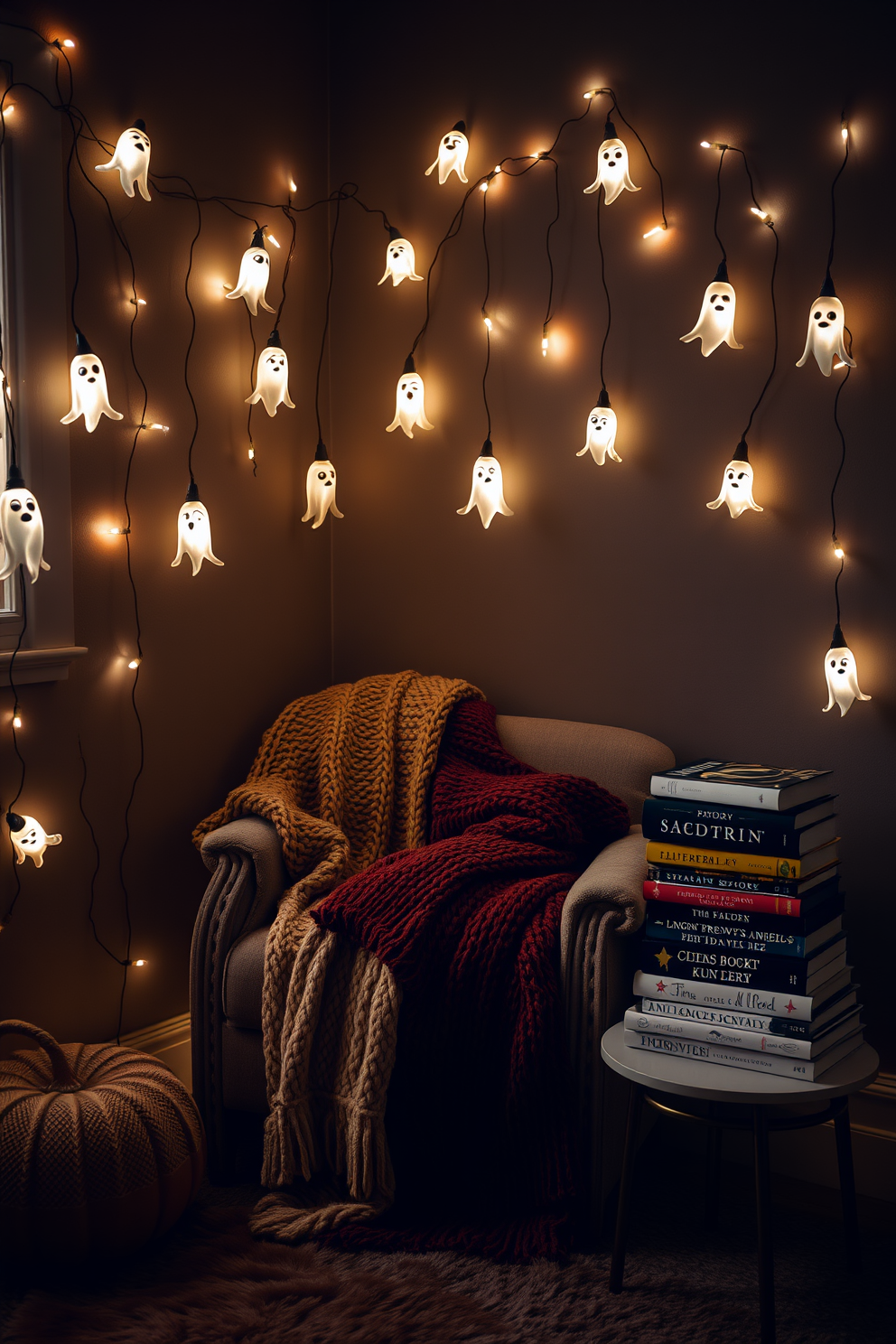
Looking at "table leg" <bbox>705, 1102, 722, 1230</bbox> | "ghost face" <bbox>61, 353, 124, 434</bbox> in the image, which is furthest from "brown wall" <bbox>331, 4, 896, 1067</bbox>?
"ghost face" <bbox>61, 353, 124, 434</bbox>

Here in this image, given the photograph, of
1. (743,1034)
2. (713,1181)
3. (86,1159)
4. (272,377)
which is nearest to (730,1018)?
(743,1034)

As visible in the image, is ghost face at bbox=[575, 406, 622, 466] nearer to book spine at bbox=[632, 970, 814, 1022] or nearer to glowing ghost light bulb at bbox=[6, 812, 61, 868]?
book spine at bbox=[632, 970, 814, 1022]

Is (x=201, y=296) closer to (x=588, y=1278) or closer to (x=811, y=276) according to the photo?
(x=811, y=276)

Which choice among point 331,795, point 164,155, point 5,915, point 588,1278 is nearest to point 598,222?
point 164,155

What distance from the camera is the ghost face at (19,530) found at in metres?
1.97

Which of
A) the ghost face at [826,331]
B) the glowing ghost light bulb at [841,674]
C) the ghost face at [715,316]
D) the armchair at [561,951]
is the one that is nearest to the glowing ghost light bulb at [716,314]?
the ghost face at [715,316]

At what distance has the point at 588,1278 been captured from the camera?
177cm

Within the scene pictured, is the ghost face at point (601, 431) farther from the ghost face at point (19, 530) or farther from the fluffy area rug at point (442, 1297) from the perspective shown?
the fluffy area rug at point (442, 1297)

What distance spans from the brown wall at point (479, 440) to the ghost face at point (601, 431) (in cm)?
6

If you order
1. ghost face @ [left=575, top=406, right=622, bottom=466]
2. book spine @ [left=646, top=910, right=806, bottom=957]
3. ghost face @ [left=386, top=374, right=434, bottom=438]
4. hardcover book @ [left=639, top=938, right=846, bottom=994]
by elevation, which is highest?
ghost face @ [left=386, top=374, right=434, bottom=438]

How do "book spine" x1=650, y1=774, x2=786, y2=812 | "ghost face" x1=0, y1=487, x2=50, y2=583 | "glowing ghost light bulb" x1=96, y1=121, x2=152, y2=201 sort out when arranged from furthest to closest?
"glowing ghost light bulb" x1=96, y1=121, x2=152, y2=201
"ghost face" x1=0, y1=487, x2=50, y2=583
"book spine" x1=650, y1=774, x2=786, y2=812

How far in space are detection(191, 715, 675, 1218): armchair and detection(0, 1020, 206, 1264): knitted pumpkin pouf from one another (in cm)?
21

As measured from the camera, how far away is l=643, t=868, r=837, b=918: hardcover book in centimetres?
165

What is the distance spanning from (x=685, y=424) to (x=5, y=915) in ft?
5.93
